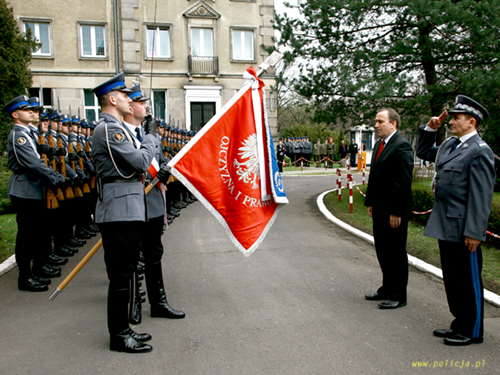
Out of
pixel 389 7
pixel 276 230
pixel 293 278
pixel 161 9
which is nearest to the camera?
pixel 293 278

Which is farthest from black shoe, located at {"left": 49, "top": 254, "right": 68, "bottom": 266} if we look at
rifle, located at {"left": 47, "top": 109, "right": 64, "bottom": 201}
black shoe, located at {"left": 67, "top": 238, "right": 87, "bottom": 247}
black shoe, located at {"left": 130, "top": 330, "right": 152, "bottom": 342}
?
black shoe, located at {"left": 130, "top": 330, "right": 152, "bottom": 342}

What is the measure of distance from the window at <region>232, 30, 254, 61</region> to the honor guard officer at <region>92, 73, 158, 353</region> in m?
23.2

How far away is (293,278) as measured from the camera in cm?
617

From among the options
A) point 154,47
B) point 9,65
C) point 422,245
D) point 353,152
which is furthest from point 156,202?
point 353,152

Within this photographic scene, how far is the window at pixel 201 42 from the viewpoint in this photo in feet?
84.4

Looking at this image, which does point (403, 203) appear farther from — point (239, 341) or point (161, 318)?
point (161, 318)

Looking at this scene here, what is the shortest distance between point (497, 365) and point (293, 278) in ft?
9.15

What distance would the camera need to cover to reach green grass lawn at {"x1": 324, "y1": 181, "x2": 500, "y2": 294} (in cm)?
608

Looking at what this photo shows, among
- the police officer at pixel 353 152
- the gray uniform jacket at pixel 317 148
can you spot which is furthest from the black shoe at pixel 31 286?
the gray uniform jacket at pixel 317 148

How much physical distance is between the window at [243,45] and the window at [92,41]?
23.0 ft

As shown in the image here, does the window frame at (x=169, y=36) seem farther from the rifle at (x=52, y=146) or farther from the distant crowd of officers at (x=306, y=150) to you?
the rifle at (x=52, y=146)

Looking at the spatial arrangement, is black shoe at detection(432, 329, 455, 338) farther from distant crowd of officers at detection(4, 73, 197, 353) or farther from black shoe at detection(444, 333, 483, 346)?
distant crowd of officers at detection(4, 73, 197, 353)

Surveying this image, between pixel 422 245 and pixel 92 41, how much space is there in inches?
853

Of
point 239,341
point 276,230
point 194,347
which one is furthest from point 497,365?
point 276,230
